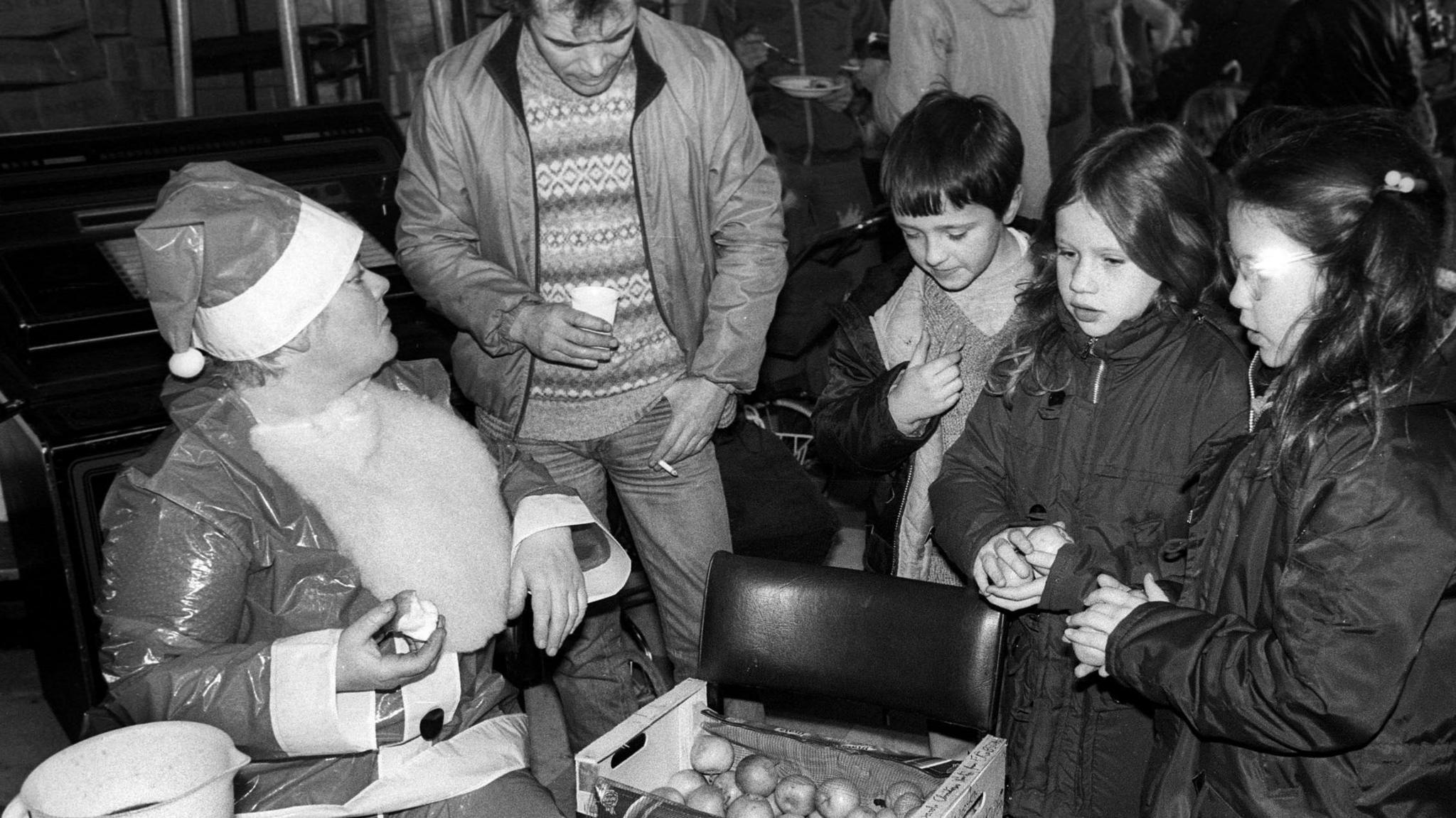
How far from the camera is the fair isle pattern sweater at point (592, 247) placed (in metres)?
2.52

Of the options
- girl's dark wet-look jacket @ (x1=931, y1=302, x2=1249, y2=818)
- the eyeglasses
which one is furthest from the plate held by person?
the eyeglasses

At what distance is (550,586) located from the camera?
6.40 feet

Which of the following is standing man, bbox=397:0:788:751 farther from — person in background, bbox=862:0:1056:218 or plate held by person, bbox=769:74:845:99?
plate held by person, bbox=769:74:845:99

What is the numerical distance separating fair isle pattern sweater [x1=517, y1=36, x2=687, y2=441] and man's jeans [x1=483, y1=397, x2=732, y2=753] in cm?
5

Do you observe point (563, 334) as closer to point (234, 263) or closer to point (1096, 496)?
point (234, 263)

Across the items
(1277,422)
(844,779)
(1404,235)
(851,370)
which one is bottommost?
(844,779)

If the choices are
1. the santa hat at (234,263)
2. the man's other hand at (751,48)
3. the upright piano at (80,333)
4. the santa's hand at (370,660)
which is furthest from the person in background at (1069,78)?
the santa's hand at (370,660)

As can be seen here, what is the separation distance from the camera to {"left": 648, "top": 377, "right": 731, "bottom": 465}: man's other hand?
2555mm

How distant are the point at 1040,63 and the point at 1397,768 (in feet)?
14.0

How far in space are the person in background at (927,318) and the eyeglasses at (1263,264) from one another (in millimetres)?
622

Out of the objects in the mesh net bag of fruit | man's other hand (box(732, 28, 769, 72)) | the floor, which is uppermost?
man's other hand (box(732, 28, 769, 72))

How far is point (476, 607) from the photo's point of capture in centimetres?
196

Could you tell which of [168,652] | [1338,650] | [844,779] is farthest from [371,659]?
[1338,650]

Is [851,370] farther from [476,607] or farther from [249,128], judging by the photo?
[249,128]
